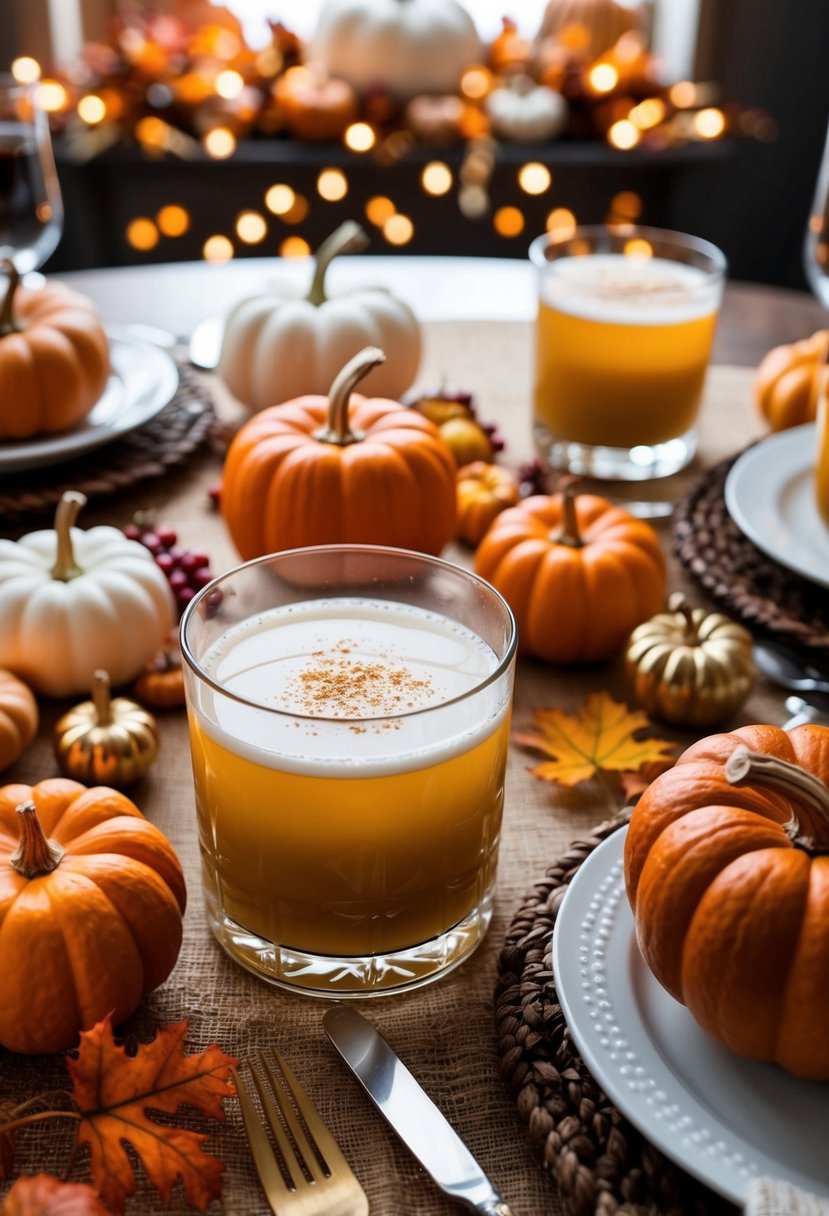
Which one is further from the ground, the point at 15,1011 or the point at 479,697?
the point at 479,697

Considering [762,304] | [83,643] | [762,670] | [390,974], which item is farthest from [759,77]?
[390,974]

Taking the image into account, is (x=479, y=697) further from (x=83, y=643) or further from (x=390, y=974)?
(x=83, y=643)

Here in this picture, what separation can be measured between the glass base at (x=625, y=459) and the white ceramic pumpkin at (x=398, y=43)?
2.34 metres

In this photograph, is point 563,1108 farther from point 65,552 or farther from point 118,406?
point 118,406

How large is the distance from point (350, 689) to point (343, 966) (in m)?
0.20

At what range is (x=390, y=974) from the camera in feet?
3.11

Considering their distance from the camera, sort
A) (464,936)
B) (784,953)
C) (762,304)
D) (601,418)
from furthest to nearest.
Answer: (762,304) → (601,418) → (464,936) → (784,953)

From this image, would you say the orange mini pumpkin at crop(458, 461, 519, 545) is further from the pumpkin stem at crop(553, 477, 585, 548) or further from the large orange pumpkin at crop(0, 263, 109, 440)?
the large orange pumpkin at crop(0, 263, 109, 440)

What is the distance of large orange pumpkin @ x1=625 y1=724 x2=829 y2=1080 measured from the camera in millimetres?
745

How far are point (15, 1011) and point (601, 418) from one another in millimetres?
1139

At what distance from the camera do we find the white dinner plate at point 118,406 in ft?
5.16

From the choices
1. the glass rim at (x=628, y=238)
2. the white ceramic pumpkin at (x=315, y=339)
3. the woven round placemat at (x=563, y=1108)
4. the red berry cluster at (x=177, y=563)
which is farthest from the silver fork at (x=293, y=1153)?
the glass rim at (x=628, y=238)

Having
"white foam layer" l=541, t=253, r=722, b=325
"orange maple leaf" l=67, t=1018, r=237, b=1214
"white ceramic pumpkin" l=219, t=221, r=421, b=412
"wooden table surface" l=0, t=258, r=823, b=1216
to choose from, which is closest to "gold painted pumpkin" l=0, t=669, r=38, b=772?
"wooden table surface" l=0, t=258, r=823, b=1216

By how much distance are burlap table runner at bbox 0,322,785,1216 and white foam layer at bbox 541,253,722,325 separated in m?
0.52
